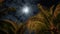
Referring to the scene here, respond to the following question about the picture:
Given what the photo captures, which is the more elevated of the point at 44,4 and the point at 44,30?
the point at 44,4

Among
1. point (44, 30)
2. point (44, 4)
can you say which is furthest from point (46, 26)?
point (44, 4)

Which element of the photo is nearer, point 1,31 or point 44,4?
point 1,31

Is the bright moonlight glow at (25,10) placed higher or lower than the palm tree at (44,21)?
higher

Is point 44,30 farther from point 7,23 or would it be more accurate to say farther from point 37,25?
point 7,23

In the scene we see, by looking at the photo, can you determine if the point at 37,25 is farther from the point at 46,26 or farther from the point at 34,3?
the point at 34,3

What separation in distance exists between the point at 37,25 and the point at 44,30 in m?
0.12

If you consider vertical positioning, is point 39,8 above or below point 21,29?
above

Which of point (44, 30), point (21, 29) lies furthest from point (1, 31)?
point (44, 30)

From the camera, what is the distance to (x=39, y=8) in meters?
2.09

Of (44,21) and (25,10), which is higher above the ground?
(25,10)

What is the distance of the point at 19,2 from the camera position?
6.82ft

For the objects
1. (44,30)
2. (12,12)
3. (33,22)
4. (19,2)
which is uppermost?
(19,2)

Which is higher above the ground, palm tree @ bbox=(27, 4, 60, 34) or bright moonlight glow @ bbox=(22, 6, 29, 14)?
bright moonlight glow @ bbox=(22, 6, 29, 14)

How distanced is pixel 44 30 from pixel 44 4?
384 mm
